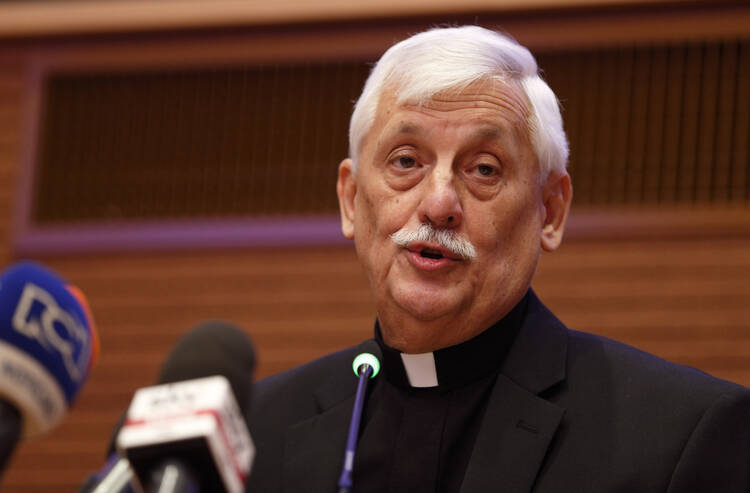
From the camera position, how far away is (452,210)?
2133 millimetres

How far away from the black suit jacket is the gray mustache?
0.27 meters

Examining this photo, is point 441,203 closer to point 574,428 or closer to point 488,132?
point 488,132

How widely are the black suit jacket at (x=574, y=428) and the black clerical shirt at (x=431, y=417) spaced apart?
7cm

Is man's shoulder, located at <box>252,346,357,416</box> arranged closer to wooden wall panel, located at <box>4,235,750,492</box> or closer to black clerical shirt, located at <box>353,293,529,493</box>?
black clerical shirt, located at <box>353,293,529,493</box>

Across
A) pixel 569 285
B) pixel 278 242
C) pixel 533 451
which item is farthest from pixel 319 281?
pixel 533 451

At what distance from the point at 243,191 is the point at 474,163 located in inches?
130

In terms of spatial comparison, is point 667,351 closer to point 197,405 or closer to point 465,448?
point 465,448

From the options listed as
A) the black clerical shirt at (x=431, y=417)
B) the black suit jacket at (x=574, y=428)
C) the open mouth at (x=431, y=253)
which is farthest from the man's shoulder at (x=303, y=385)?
the open mouth at (x=431, y=253)

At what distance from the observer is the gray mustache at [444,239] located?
2.12 metres

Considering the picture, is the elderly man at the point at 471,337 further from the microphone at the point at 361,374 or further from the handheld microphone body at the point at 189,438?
the handheld microphone body at the point at 189,438

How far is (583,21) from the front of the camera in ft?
16.3

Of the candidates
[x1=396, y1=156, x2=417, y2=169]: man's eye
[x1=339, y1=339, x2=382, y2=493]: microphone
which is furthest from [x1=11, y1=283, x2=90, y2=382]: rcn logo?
[x1=396, y1=156, x2=417, y2=169]: man's eye

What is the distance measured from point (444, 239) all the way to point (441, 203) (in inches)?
3.1

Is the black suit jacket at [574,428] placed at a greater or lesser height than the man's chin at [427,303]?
lesser
